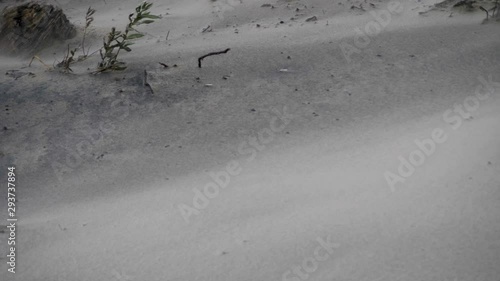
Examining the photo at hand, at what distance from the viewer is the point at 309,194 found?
1.86 meters

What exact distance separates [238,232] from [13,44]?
7.98ft

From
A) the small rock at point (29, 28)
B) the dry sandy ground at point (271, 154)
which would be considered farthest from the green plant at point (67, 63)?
the small rock at point (29, 28)

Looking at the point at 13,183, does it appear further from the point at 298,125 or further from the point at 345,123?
the point at 345,123

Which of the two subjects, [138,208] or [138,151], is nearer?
[138,208]

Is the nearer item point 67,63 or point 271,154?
point 271,154

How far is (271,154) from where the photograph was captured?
2178mm

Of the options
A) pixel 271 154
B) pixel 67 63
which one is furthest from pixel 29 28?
pixel 271 154

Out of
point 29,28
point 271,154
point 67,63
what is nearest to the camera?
point 271,154

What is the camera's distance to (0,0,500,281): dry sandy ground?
62.4 inches

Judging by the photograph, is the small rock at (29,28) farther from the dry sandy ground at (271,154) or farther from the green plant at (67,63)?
the green plant at (67,63)

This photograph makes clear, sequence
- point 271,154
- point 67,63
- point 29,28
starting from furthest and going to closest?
point 29,28, point 67,63, point 271,154

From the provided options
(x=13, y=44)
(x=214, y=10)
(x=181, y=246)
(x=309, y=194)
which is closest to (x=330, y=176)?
(x=309, y=194)

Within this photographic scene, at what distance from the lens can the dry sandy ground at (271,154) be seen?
1584 mm

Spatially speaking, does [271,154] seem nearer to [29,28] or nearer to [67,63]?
[67,63]
